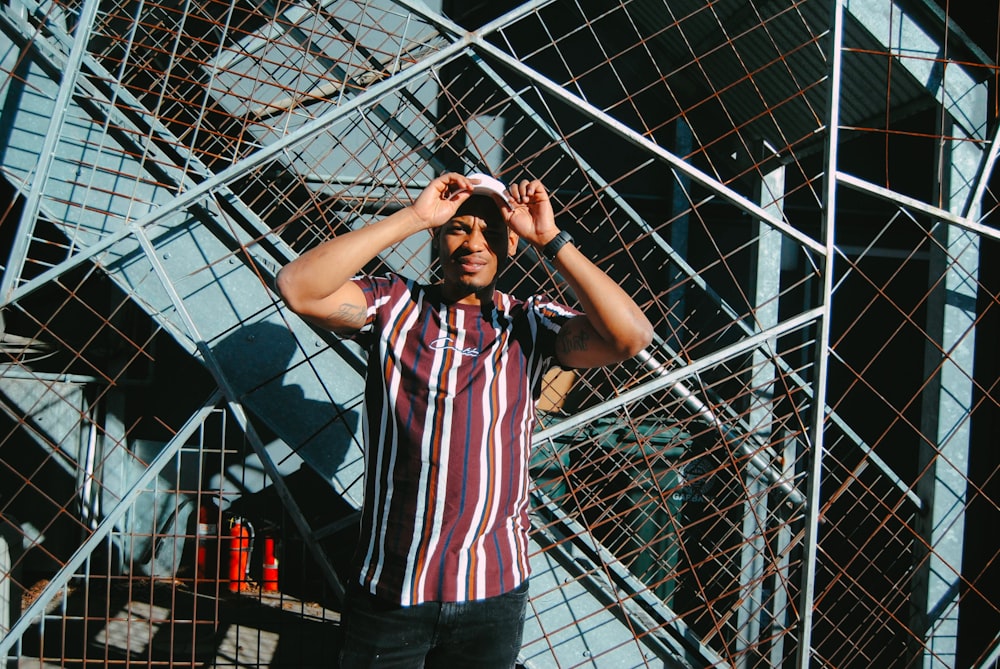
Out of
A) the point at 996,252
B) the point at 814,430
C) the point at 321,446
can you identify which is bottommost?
the point at 321,446

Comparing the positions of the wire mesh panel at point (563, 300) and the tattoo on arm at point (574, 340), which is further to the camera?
the wire mesh panel at point (563, 300)

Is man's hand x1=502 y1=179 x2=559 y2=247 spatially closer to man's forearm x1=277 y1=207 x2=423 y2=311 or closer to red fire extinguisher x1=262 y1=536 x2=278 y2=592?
man's forearm x1=277 y1=207 x2=423 y2=311

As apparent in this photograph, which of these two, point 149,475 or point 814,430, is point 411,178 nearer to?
point 149,475

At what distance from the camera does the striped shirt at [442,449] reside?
206 centimetres

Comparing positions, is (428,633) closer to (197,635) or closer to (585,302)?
(585,302)

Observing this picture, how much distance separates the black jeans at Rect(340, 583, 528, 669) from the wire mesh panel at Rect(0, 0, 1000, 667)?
27.4 inches

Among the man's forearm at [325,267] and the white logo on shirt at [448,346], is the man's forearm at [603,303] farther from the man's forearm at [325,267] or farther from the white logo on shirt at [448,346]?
the man's forearm at [325,267]

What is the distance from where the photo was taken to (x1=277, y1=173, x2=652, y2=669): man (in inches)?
80.4

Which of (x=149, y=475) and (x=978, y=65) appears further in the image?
(x=978, y=65)

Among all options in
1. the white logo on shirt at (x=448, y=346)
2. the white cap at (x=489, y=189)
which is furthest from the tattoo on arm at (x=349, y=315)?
the white cap at (x=489, y=189)

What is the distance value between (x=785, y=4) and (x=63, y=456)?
4820 mm

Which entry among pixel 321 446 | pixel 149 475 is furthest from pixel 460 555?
pixel 149 475

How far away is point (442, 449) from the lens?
6.81ft

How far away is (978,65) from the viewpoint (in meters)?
2.94
